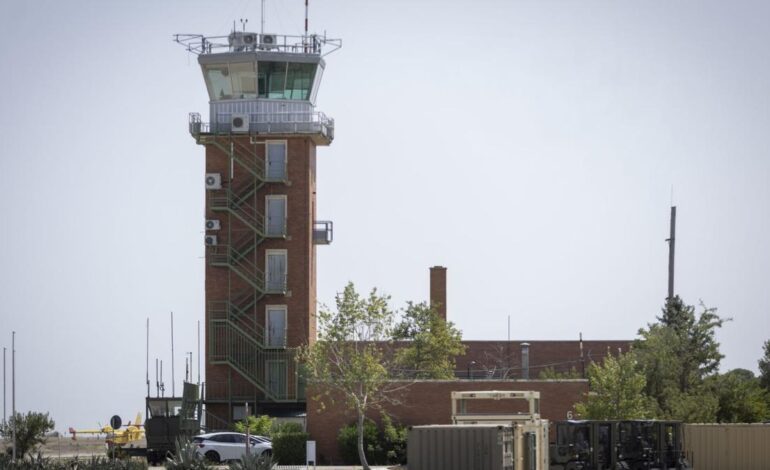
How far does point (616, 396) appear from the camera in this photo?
62.8 metres

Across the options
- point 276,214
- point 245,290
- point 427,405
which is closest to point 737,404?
point 427,405

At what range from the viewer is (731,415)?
229 ft

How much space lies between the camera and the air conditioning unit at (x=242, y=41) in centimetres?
7794

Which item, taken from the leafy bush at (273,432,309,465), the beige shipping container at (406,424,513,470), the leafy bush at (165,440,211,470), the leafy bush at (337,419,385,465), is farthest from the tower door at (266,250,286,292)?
the leafy bush at (165,440,211,470)

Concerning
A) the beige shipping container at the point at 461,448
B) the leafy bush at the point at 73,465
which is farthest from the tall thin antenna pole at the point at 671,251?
the leafy bush at the point at 73,465

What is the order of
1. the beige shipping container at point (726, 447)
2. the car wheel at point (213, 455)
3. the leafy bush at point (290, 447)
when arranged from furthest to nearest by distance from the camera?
the leafy bush at point (290, 447) < the car wheel at point (213, 455) < the beige shipping container at point (726, 447)

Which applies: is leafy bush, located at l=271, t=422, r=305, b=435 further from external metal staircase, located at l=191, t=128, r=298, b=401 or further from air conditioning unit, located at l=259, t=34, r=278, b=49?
air conditioning unit, located at l=259, t=34, r=278, b=49

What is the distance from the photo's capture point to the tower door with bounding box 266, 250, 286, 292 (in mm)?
77500

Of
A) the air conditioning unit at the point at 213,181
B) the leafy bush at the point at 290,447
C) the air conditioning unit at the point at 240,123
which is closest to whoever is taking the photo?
the leafy bush at the point at 290,447

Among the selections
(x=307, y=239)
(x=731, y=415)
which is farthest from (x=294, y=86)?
(x=731, y=415)

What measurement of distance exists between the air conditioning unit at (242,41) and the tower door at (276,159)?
5.12 meters

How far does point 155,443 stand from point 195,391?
6.81 metres

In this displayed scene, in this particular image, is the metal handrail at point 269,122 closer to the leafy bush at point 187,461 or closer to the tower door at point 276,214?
the tower door at point 276,214

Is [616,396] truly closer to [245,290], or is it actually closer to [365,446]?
[365,446]
